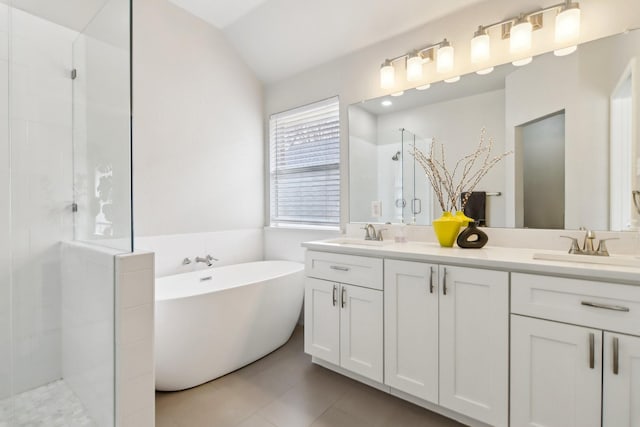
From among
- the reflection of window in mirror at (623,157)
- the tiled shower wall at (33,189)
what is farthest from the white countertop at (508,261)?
the tiled shower wall at (33,189)

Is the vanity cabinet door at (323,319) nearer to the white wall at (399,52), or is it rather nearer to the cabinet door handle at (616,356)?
the white wall at (399,52)

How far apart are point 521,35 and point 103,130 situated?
7.68 feet

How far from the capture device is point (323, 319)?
1.94 meters

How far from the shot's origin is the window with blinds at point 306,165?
2670 mm

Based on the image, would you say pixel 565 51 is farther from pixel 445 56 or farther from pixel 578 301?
pixel 578 301

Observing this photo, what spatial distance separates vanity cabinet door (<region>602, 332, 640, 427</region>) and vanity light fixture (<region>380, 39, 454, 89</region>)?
1705 mm

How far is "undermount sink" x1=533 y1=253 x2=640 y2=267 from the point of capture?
4.16 feet

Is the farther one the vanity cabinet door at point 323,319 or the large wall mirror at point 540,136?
the vanity cabinet door at point 323,319

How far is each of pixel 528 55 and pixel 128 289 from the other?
2.41m

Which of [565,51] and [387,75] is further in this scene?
[387,75]

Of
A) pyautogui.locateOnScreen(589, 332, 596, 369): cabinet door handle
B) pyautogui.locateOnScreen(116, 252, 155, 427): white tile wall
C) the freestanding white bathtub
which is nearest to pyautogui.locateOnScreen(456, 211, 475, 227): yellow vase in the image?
pyautogui.locateOnScreen(589, 332, 596, 369): cabinet door handle

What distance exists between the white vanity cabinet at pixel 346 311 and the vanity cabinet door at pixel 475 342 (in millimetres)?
361

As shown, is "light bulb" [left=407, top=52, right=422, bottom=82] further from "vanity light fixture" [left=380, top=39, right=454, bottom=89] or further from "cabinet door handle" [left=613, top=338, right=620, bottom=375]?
"cabinet door handle" [left=613, top=338, right=620, bottom=375]

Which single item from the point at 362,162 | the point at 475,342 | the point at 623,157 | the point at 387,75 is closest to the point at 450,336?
the point at 475,342
